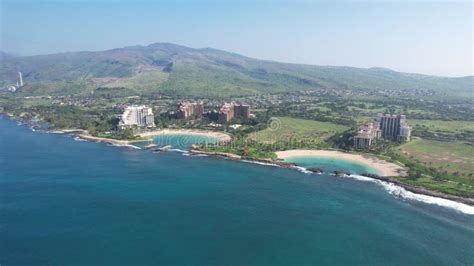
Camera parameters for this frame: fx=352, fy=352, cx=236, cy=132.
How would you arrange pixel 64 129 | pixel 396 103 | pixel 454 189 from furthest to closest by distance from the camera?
pixel 396 103, pixel 64 129, pixel 454 189

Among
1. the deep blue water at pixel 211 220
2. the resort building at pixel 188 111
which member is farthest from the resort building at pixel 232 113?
the deep blue water at pixel 211 220

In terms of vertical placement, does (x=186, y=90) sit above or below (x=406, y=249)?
above

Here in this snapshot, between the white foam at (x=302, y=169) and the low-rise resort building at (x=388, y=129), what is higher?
the low-rise resort building at (x=388, y=129)

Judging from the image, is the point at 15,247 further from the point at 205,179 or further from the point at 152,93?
the point at 152,93

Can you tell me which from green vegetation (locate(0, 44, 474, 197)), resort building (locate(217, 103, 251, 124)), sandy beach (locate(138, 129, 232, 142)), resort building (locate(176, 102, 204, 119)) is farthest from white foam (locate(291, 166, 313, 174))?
resort building (locate(176, 102, 204, 119))

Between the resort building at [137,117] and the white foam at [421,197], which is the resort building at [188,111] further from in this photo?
the white foam at [421,197]

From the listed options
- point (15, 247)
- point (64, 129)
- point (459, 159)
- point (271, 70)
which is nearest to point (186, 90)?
point (64, 129)

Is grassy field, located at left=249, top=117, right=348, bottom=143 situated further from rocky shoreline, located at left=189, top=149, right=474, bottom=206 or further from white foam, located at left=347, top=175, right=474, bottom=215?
white foam, located at left=347, top=175, right=474, bottom=215
